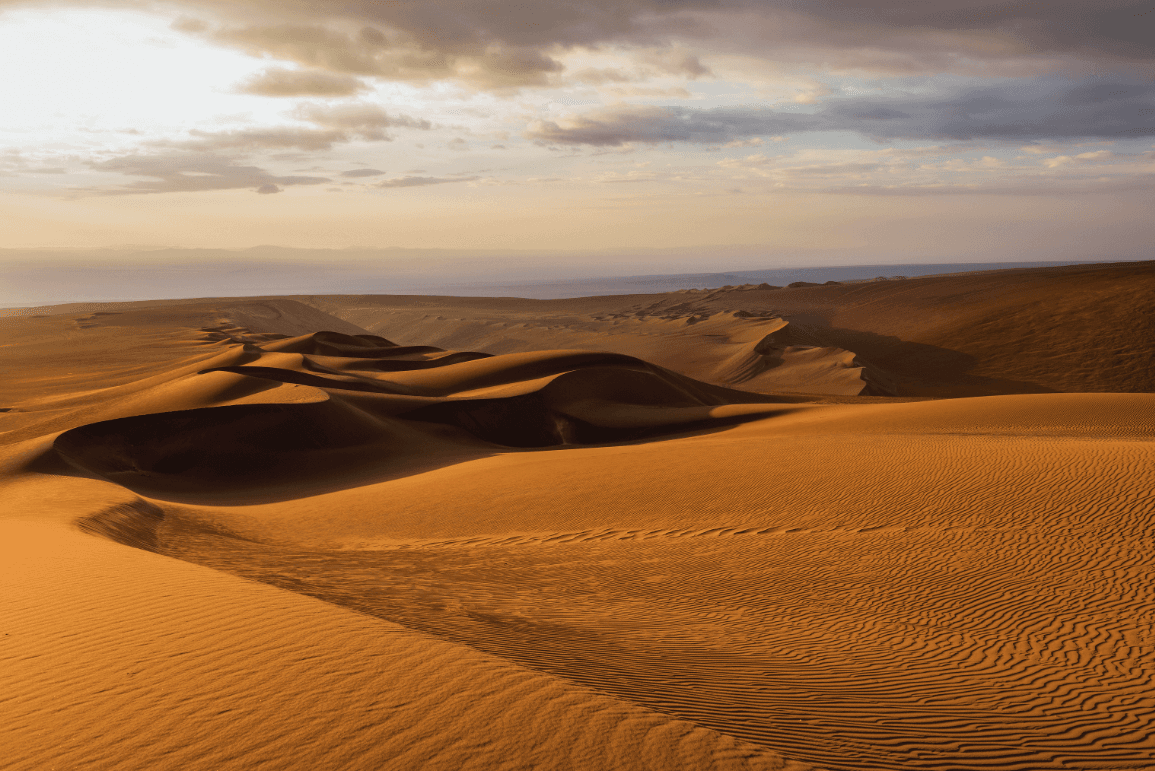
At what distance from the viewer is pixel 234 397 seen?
78.5 feet

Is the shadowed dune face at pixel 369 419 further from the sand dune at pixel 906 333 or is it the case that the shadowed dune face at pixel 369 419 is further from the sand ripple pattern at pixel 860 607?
the sand dune at pixel 906 333

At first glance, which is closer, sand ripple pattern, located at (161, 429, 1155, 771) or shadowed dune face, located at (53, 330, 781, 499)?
sand ripple pattern, located at (161, 429, 1155, 771)

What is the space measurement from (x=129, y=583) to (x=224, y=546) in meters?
4.86

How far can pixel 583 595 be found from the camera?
348 inches

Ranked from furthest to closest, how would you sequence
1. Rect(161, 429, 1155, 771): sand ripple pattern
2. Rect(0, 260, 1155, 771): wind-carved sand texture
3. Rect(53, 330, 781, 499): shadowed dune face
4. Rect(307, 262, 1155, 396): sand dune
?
Rect(307, 262, 1155, 396): sand dune → Rect(53, 330, 781, 499): shadowed dune face → Rect(161, 429, 1155, 771): sand ripple pattern → Rect(0, 260, 1155, 771): wind-carved sand texture

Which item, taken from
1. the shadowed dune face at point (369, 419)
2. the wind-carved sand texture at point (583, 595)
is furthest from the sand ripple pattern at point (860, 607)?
the shadowed dune face at point (369, 419)

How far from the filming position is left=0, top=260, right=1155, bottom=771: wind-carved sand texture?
407cm

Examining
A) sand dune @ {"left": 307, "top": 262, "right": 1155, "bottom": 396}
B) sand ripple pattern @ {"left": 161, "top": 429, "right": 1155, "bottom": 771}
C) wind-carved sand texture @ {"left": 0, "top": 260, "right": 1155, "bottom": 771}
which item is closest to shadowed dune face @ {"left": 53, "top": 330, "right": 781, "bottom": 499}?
wind-carved sand texture @ {"left": 0, "top": 260, "right": 1155, "bottom": 771}

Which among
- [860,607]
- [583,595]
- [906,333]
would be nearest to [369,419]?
[583,595]

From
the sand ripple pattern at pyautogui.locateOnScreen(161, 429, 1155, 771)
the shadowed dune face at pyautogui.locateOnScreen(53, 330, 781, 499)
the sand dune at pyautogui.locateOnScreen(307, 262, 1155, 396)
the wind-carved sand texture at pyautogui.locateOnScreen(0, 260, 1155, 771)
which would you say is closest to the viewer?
the wind-carved sand texture at pyautogui.locateOnScreen(0, 260, 1155, 771)

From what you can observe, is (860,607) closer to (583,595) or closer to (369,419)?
(583,595)

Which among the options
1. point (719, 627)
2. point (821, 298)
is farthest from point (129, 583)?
point (821, 298)

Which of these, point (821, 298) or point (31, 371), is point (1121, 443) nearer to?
point (31, 371)

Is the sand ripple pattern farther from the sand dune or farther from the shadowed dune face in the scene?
the sand dune
